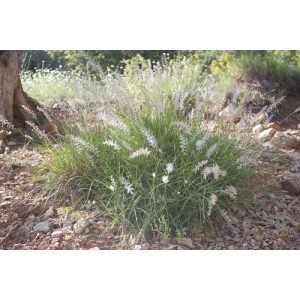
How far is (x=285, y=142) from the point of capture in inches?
147

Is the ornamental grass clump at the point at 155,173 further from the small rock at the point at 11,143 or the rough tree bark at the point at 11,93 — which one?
the rough tree bark at the point at 11,93

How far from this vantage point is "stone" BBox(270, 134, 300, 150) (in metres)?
3.70

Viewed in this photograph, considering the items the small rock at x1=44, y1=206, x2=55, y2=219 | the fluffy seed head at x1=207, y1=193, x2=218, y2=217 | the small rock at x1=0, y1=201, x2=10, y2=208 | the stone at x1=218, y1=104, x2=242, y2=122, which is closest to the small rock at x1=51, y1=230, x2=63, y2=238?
the small rock at x1=44, y1=206, x2=55, y2=219

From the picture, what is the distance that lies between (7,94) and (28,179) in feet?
3.51

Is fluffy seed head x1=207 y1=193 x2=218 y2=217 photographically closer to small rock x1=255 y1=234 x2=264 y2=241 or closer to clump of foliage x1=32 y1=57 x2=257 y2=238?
clump of foliage x1=32 y1=57 x2=257 y2=238

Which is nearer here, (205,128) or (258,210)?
(258,210)

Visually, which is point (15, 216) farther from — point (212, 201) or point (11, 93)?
point (11, 93)

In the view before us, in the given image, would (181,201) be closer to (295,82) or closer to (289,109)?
(289,109)

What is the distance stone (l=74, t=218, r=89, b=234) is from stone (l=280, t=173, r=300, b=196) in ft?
4.44

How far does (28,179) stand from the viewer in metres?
3.04

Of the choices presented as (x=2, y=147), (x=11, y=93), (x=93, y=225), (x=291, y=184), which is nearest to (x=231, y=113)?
(x=291, y=184)
